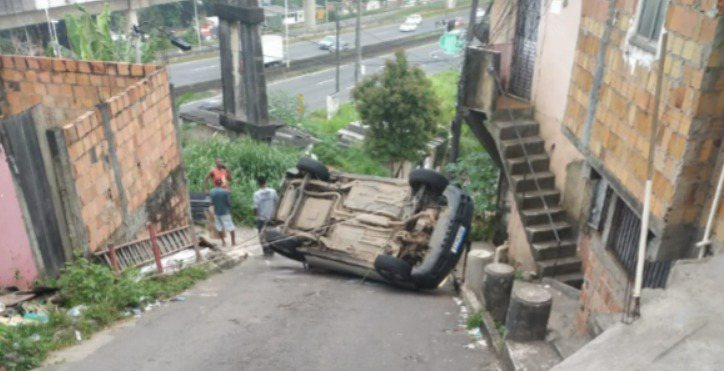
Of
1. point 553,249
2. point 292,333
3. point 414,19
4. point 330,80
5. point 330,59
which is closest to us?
point 292,333

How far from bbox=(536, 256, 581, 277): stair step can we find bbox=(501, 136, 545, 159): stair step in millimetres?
2020

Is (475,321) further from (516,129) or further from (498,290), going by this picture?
(516,129)

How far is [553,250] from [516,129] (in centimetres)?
233

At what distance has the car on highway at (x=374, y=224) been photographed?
794 cm

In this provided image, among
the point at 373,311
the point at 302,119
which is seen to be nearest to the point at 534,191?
the point at 373,311

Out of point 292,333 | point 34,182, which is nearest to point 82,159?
point 34,182

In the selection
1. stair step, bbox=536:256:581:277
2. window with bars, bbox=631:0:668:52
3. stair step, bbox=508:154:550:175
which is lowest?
stair step, bbox=536:256:581:277

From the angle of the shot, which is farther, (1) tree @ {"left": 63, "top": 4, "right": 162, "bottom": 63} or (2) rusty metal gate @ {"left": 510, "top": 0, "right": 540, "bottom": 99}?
(1) tree @ {"left": 63, "top": 4, "right": 162, "bottom": 63}

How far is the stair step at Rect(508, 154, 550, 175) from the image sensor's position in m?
10.1

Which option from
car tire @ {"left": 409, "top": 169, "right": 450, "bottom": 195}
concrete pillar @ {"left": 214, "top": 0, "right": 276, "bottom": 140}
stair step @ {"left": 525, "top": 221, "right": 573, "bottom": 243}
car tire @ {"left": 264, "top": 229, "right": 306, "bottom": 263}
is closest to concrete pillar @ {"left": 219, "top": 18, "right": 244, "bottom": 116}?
concrete pillar @ {"left": 214, "top": 0, "right": 276, "bottom": 140}

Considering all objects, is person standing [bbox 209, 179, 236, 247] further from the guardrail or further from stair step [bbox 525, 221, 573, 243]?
the guardrail

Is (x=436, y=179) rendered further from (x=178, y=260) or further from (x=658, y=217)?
(x=658, y=217)

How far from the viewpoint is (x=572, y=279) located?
9164 mm

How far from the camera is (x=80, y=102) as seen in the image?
9.67 metres
